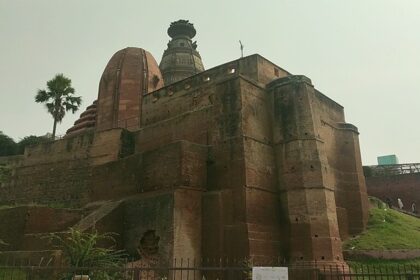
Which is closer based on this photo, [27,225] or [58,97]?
[27,225]

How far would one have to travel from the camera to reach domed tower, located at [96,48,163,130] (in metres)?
23.5

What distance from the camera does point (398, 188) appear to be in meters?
31.6

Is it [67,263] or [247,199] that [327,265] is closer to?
[247,199]

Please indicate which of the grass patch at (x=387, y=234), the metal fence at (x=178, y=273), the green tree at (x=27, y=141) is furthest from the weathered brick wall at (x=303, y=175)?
the green tree at (x=27, y=141)

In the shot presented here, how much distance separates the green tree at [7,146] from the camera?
40719 millimetres

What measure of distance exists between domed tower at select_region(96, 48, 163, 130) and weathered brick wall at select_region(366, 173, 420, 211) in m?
17.6

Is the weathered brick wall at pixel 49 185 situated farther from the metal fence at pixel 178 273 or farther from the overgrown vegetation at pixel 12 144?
the overgrown vegetation at pixel 12 144

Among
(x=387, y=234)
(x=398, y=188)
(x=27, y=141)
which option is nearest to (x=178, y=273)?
(x=387, y=234)

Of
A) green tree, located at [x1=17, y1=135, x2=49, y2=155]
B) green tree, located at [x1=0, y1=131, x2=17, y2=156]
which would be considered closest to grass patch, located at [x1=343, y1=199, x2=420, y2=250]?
green tree, located at [x1=17, y1=135, x2=49, y2=155]

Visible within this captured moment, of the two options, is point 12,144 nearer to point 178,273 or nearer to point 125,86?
point 125,86

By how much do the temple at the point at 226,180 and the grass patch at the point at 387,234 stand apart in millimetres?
563

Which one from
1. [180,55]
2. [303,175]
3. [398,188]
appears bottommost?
[303,175]

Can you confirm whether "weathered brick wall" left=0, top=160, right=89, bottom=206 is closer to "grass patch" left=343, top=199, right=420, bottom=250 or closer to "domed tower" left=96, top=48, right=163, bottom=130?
"domed tower" left=96, top=48, right=163, bottom=130

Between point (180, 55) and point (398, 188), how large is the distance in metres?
18.6
